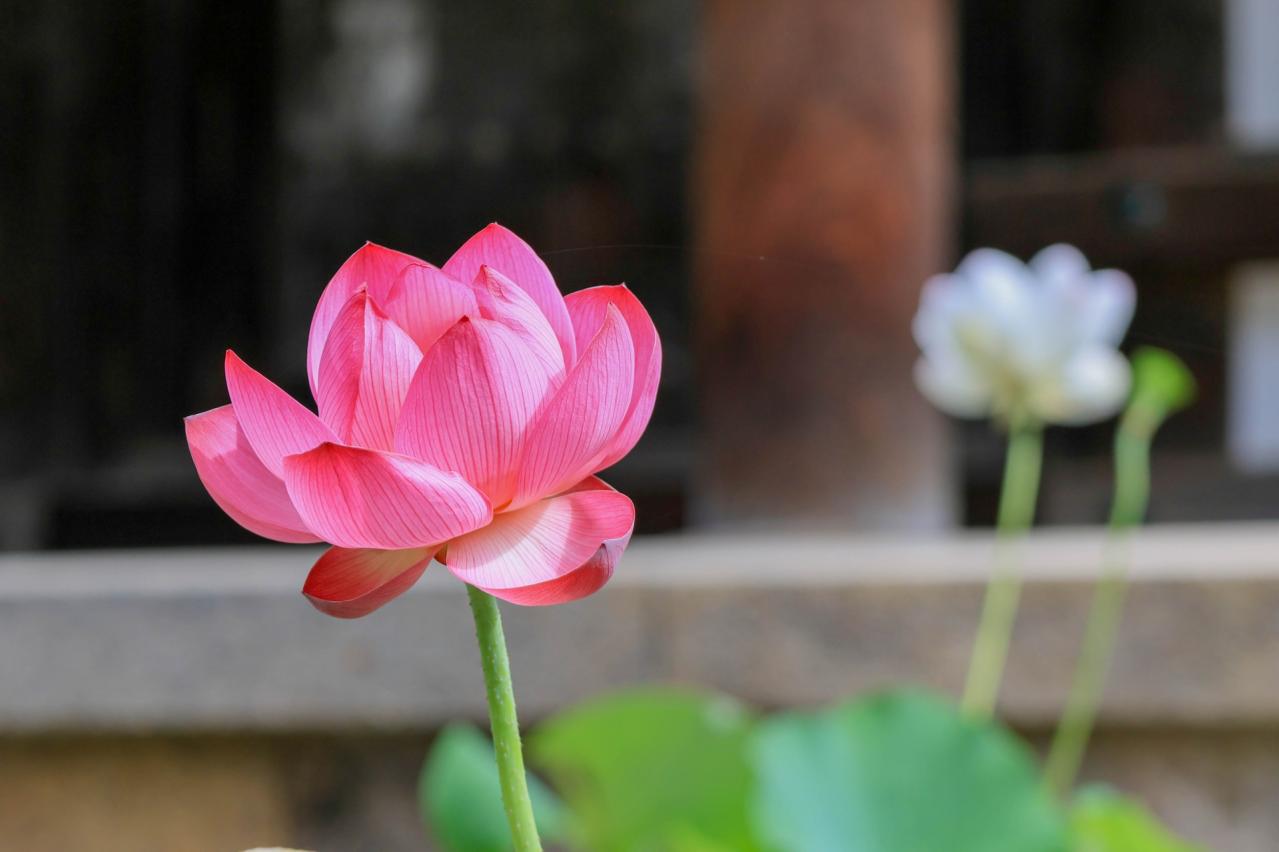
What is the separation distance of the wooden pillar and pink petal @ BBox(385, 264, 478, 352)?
1041mm

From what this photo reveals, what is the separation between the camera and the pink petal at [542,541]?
0.08 metres

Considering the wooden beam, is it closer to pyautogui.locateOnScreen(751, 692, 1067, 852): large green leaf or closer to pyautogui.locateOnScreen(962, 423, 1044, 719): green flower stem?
pyautogui.locateOnScreen(962, 423, 1044, 719): green flower stem

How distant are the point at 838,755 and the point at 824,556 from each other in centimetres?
51

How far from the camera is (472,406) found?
0.27ft

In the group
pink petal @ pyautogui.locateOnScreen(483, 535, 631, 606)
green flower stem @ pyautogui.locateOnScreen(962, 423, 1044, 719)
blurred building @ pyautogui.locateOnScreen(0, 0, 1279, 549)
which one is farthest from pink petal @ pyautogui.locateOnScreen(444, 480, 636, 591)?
blurred building @ pyautogui.locateOnScreen(0, 0, 1279, 549)

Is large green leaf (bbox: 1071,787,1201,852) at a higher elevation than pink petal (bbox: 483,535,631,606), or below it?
below

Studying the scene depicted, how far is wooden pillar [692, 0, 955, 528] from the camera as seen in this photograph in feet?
3.72

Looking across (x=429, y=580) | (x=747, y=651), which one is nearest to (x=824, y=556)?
(x=747, y=651)

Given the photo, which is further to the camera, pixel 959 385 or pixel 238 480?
pixel 959 385

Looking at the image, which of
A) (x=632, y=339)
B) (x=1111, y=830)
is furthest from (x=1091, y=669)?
(x=632, y=339)

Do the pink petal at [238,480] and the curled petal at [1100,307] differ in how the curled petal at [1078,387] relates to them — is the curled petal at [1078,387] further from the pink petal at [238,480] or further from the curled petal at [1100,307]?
the pink petal at [238,480]

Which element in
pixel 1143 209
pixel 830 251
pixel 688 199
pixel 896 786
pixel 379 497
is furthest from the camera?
pixel 688 199

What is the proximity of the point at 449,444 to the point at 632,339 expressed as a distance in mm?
17

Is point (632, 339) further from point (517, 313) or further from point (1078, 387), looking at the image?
point (1078, 387)
